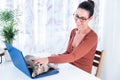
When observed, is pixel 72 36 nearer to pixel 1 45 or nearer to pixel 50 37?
pixel 50 37

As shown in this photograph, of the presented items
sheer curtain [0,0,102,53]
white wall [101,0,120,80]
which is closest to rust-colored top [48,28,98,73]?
sheer curtain [0,0,102,53]

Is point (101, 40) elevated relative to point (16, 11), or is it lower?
lower

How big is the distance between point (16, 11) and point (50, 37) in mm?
489

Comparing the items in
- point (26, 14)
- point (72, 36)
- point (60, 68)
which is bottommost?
point (60, 68)

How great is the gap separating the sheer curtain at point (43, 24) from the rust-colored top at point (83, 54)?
1.65ft

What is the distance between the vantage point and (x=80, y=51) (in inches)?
65.4

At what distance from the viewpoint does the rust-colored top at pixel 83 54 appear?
1557mm

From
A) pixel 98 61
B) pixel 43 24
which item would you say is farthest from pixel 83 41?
pixel 43 24

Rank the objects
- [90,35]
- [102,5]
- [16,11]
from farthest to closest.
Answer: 1. [102,5]
2. [16,11]
3. [90,35]

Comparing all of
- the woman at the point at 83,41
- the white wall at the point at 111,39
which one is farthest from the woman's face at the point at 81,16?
the white wall at the point at 111,39

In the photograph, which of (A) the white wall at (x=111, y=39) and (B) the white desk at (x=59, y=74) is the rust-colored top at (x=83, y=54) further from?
(A) the white wall at (x=111, y=39)

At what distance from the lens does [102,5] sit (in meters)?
2.73

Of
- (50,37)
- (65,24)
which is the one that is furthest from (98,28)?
(50,37)

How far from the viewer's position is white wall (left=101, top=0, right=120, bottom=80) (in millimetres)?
2597
